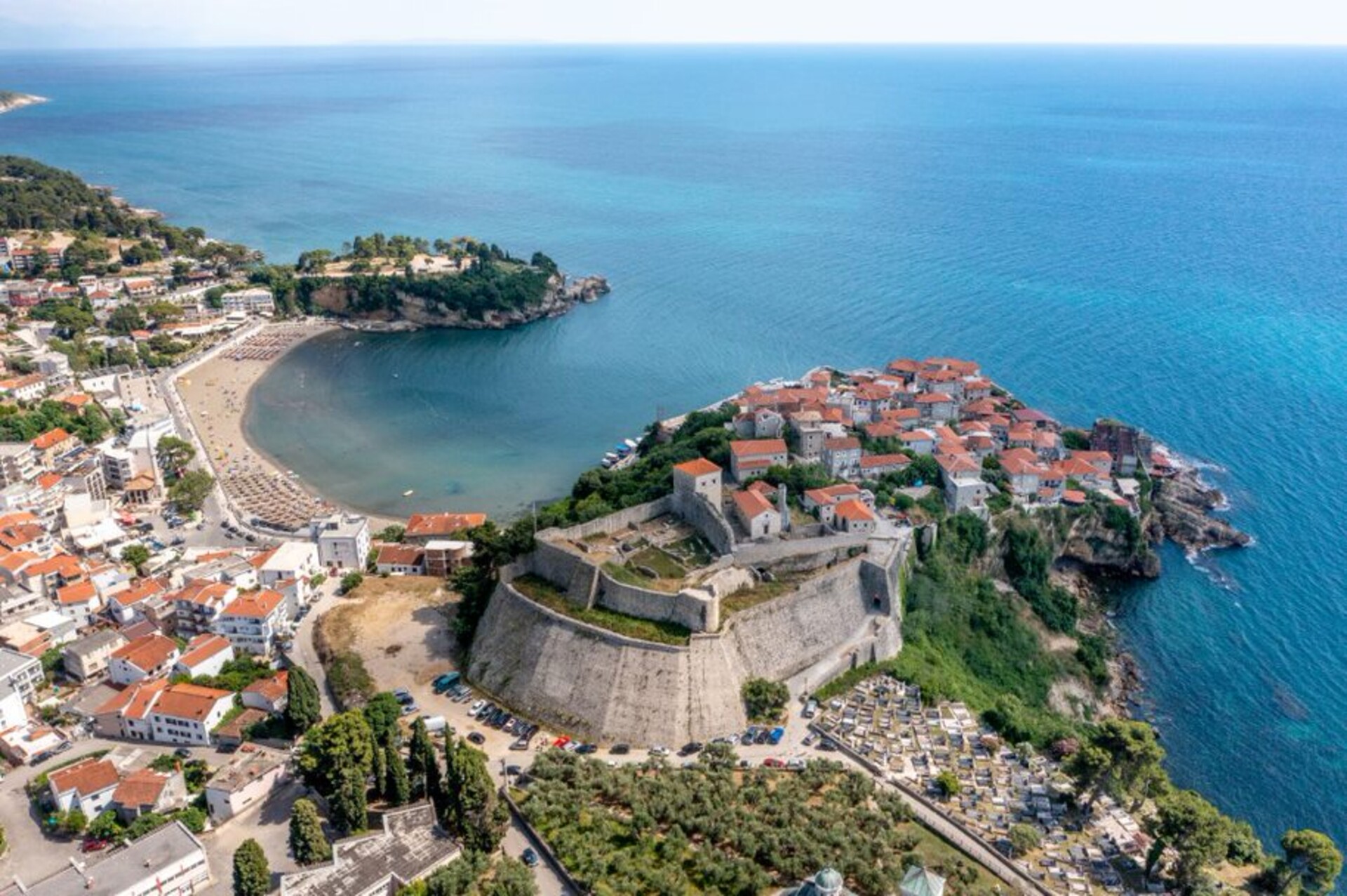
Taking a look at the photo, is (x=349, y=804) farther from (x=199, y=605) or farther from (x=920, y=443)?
(x=920, y=443)

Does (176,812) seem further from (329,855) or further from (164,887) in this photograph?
(329,855)

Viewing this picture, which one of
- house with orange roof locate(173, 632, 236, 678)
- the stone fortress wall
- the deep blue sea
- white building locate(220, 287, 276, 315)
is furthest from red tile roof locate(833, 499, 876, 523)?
white building locate(220, 287, 276, 315)

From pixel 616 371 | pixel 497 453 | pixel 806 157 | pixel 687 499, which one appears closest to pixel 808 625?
pixel 687 499

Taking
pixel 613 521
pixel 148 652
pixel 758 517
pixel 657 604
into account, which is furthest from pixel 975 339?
pixel 148 652

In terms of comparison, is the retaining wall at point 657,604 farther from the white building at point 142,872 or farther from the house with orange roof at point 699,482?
the white building at point 142,872

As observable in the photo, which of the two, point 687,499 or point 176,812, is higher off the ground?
point 687,499

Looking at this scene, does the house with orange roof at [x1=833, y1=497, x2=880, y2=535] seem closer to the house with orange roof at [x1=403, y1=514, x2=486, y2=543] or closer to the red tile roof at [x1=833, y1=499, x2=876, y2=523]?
the red tile roof at [x1=833, y1=499, x2=876, y2=523]
